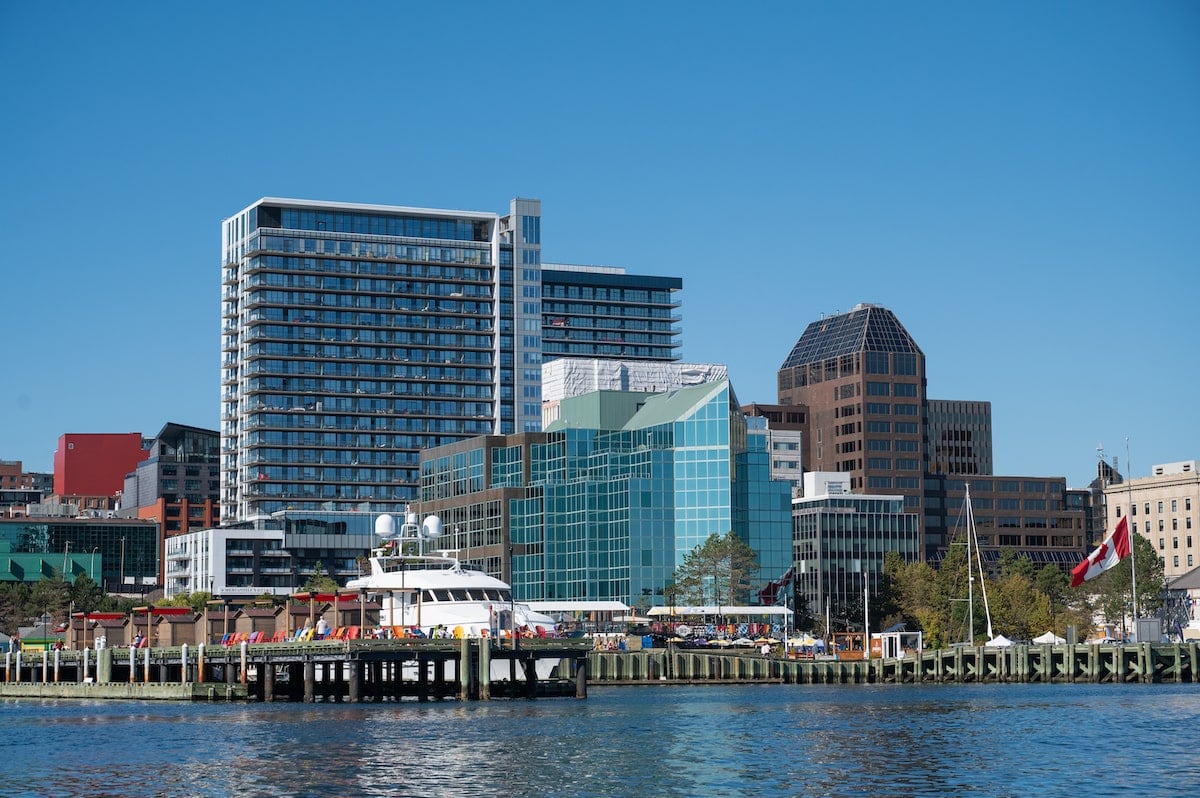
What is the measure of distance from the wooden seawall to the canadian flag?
19.4 ft

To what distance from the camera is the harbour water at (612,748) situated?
2689 inches

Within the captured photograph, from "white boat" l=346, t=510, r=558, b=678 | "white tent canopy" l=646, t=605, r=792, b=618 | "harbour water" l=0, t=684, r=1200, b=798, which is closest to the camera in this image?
"harbour water" l=0, t=684, r=1200, b=798

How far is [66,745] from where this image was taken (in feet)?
287

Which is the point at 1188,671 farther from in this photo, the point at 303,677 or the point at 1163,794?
the point at 1163,794

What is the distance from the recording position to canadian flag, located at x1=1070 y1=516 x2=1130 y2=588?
484ft

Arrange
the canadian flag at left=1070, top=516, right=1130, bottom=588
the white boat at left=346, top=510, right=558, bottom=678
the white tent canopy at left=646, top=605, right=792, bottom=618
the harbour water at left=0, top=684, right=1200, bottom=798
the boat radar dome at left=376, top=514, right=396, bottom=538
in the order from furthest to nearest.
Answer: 1. the white tent canopy at left=646, top=605, right=792, bottom=618
2. the canadian flag at left=1070, top=516, right=1130, bottom=588
3. the boat radar dome at left=376, top=514, right=396, bottom=538
4. the white boat at left=346, top=510, right=558, bottom=678
5. the harbour water at left=0, top=684, right=1200, bottom=798

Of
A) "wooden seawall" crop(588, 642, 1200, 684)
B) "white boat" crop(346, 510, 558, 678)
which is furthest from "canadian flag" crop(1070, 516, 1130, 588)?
"white boat" crop(346, 510, 558, 678)

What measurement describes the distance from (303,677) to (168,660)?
444 inches

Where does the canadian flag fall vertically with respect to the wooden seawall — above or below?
above

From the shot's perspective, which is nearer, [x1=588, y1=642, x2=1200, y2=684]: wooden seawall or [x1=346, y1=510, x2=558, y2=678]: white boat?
[x1=346, y1=510, x2=558, y2=678]: white boat

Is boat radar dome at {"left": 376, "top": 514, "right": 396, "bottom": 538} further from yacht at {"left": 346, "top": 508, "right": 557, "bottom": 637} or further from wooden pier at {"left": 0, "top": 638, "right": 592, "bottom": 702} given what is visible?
wooden pier at {"left": 0, "top": 638, "right": 592, "bottom": 702}

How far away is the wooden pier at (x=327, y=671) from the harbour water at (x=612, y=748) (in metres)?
2.64

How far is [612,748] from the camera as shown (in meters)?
82.7

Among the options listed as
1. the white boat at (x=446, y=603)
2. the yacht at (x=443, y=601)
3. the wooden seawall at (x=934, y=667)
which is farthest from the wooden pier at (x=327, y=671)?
the wooden seawall at (x=934, y=667)
